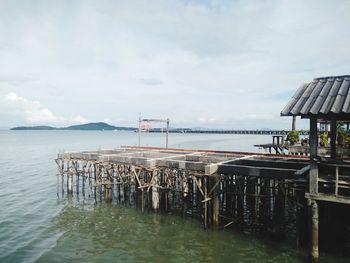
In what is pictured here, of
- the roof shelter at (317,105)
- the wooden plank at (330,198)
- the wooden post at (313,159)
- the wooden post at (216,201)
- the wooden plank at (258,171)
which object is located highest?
the roof shelter at (317,105)

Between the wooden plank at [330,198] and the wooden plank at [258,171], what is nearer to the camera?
the wooden plank at [330,198]

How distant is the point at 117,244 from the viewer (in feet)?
48.3

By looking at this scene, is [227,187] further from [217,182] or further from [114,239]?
[114,239]

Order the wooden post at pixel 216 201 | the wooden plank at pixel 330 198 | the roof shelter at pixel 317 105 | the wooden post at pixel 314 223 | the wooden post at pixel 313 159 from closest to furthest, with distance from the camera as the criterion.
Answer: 1. the roof shelter at pixel 317 105
2. the wooden plank at pixel 330 198
3. the wooden post at pixel 313 159
4. the wooden post at pixel 314 223
5. the wooden post at pixel 216 201

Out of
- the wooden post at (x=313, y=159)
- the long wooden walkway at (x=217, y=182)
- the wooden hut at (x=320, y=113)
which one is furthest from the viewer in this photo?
the long wooden walkway at (x=217, y=182)

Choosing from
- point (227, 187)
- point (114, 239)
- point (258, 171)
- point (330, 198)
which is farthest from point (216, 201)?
point (330, 198)

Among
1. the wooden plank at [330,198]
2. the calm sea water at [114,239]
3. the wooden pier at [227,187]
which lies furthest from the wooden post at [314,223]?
the calm sea water at [114,239]

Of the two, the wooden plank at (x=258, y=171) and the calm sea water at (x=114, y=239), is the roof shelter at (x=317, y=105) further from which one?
the calm sea water at (x=114, y=239)

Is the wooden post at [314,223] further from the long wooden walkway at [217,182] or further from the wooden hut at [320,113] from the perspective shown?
the long wooden walkway at [217,182]

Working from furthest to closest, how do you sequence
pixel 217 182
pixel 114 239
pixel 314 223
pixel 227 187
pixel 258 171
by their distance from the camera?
pixel 227 187
pixel 217 182
pixel 114 239
pixel 258 171
pixel 314 223

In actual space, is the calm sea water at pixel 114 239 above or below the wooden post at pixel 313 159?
below

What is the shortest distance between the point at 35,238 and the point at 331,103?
574 inches

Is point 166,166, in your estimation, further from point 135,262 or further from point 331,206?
point 331,206

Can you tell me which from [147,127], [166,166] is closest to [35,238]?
[166,166]
